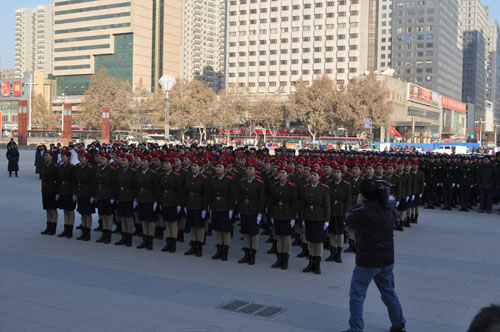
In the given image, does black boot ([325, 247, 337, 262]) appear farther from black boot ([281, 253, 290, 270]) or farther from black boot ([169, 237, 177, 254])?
black boot ([169, 237, 177, 254])

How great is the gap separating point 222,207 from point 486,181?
11.1 metres

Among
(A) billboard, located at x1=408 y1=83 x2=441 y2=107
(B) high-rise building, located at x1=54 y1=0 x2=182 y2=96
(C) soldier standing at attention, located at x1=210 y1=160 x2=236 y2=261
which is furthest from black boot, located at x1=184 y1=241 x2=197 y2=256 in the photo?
(B) high-rise building, located at x1=54 y1=0 x2=182 y2=96

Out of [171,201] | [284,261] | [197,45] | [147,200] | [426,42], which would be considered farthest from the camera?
[197,45]

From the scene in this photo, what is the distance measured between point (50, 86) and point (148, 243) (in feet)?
460

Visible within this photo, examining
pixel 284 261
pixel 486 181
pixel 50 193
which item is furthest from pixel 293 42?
pixel 284 261

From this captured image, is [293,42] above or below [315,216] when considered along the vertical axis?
above

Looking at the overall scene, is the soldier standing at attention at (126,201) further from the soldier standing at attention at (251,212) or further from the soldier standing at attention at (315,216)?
the soldier standing at attention at (315,216)

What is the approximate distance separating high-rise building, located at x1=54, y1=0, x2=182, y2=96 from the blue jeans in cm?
12605

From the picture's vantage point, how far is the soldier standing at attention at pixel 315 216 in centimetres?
894

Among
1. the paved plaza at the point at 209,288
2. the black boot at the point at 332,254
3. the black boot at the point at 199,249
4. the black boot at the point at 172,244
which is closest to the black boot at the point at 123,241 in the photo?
the paved plaza at the point at 209,288

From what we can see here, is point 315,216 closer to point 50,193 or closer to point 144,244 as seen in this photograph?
point 144,244

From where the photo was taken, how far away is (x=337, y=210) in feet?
32.8

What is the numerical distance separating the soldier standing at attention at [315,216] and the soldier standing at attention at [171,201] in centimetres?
277

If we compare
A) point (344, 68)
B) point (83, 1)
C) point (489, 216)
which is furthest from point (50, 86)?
point (489, 216)
